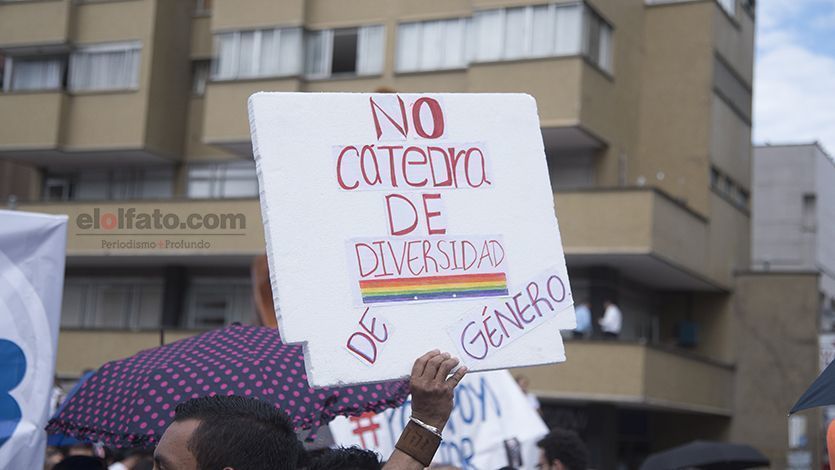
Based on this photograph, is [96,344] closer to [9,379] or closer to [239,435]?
[9,379]

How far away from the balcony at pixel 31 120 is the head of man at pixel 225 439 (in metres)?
27.8

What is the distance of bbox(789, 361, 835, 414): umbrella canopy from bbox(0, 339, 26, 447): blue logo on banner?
3.75 m

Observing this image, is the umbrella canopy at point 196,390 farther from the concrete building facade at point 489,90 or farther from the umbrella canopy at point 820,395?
the concrete building facade at point 489,90

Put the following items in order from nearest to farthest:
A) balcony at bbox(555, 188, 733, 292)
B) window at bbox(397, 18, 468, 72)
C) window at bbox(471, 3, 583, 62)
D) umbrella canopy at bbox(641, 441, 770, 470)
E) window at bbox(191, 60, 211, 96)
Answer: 1. umbrella canopy at bbox(641, 441, 770, 470)
2. balcony at bbox(555, 188, 733, 292)
3. window at bbox(471, 3, 583, 62)
4. window at bbox(397, 18, 468, 72)
5. window at bbox(191, 60, 211, 96)

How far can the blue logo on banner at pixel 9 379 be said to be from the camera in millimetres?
6461

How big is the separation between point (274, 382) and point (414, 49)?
2237 cm

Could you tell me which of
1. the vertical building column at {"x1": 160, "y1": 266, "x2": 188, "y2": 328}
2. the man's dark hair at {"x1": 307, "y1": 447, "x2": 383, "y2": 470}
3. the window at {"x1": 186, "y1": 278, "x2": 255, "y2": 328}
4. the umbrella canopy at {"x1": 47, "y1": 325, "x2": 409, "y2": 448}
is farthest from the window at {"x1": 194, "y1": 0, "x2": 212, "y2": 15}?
the man's dark hair at {"x1": 307, "y1": 447, "x2": 383, "y2": 470}

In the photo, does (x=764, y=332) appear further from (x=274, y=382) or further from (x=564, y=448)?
(x=274, y=382)

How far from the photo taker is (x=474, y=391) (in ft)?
32.3

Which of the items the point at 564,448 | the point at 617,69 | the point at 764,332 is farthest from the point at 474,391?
the point at 764,332

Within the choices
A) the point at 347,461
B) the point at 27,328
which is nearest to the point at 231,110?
the point at 27,328

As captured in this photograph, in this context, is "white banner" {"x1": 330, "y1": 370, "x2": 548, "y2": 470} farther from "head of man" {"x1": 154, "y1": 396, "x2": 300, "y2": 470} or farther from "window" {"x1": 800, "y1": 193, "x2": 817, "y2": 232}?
"window" {"x1": 800, "y1": 193, "x2": 817, "y2": 232}

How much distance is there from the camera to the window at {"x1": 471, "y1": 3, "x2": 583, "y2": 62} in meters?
25.7

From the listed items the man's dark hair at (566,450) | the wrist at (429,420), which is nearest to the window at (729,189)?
the man's dark hair at (566,450)
